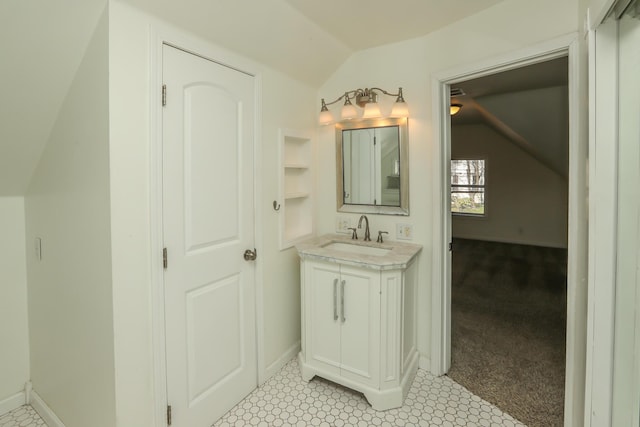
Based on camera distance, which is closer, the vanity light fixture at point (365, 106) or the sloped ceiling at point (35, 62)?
the sloped ceiling at point (35, 62)

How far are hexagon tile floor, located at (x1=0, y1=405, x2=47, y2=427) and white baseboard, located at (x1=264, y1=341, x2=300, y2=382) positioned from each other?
1.27 meters

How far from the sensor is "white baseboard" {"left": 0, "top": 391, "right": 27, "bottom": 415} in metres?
1.91

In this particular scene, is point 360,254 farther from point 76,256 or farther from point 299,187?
point 76,256

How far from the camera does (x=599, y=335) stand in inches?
47.4

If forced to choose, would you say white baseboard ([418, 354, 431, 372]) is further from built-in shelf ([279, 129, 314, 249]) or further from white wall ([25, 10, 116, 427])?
white wall ([25, 10, 116, 427])

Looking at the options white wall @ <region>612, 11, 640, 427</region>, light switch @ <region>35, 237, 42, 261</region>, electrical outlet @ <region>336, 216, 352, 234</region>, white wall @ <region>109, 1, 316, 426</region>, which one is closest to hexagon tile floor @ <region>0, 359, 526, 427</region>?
white wall @ <region>109, 1, 316, 426</region>

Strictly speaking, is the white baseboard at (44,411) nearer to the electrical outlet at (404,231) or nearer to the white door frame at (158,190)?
the white door frame at (158,190)

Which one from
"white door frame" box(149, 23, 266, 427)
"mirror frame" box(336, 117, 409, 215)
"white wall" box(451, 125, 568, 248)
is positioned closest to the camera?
"white door frame" box(149, 23, 266, 427)

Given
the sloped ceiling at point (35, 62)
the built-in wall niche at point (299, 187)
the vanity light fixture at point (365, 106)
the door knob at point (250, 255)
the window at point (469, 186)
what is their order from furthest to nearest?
the window at point (469, 186)
the built-in wall niche at point (299, 187)
the vanity light fixture at point (365, 106)
the door knob at point (250, 255)
the sloped ceiling at point (35, 62)

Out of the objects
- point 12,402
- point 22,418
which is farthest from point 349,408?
point 12,402

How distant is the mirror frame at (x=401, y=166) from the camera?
2287mm

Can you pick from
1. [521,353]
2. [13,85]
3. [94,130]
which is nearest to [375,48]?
[94,130]

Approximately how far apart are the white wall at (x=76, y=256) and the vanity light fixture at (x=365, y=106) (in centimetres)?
144

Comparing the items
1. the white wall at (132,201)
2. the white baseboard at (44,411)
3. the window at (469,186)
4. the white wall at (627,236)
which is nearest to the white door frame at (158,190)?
the white wall at (132,201)
